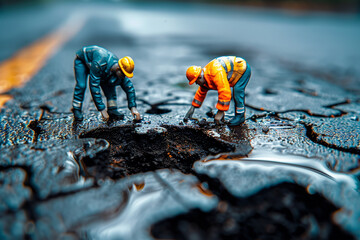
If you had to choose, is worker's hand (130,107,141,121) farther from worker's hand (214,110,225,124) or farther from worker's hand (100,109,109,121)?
worker's hand (214,110,225,124)

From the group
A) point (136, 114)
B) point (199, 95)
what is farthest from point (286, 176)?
point (136, 114)

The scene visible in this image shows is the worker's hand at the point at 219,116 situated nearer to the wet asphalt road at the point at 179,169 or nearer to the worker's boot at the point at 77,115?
the wet asphalt road at the point at 179,169

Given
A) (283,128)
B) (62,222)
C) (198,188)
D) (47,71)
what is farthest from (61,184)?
(47,71)

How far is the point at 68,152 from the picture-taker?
5.65 feet

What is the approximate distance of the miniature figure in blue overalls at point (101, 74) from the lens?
6.69 feet

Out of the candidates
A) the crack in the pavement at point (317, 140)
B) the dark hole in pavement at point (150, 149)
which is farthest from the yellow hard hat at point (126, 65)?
the crack in the pavement at point (317, 140)

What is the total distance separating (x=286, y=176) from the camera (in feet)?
4.99

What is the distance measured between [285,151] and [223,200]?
0.72 metres

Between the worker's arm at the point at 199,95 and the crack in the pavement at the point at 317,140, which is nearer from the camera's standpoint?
the crack in the pavement at the point at 317,140

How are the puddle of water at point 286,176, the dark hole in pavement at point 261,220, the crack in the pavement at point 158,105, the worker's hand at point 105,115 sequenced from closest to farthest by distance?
the dark hole in pavement at point 261,220
the puddle of water at point 286,176
the worker's hand at point 105,115
the crack in the pavement at point 158,105

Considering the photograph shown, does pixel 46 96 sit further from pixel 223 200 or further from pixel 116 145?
pixel 223 200

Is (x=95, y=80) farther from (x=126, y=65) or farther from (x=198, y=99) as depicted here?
(x=198, y=99)

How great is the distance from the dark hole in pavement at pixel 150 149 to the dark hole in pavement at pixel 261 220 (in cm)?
45

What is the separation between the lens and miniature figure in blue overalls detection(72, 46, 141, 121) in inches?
80.3
